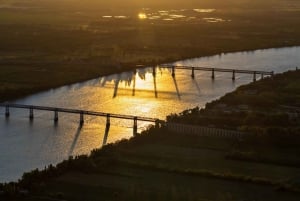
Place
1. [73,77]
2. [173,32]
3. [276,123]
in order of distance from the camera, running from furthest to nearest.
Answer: [173,32]
[73,77]
[276,123]

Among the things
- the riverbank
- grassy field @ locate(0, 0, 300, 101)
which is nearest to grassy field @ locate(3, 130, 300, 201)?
the riverbank

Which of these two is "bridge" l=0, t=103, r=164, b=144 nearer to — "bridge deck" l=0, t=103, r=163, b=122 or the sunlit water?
"bridge deck" l=0, t=103, r=163, b=122

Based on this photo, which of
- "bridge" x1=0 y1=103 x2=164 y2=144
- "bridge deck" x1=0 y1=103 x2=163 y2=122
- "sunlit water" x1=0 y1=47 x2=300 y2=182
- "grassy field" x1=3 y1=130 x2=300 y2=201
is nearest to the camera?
"grassy field" x1=3 y1=130 x2=300 y2=201

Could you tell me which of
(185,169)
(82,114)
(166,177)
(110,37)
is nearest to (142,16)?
(110,37)

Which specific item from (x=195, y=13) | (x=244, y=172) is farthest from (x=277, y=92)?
(x=195, y=13)

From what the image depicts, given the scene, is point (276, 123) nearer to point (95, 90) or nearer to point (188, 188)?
point (188, 188)

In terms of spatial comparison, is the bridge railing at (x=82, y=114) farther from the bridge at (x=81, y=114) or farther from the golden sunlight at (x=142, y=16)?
the golden sunlight at (x=142, y=16)
